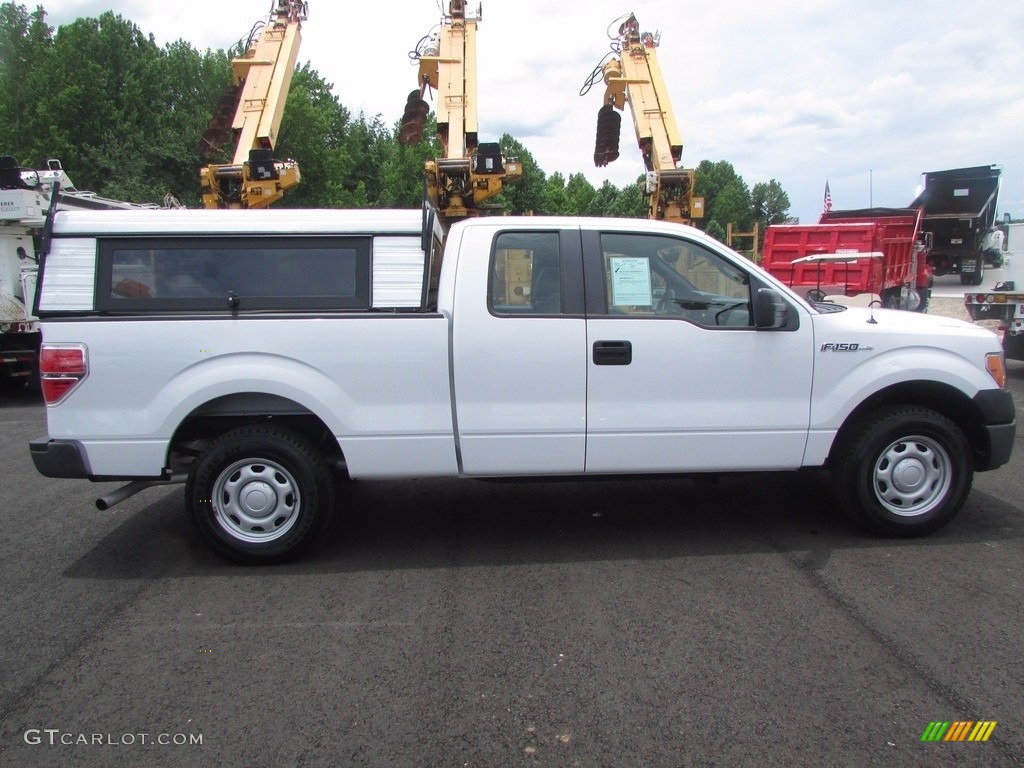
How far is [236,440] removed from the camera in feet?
14.2

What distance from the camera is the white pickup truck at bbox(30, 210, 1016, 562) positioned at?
13.8 feet

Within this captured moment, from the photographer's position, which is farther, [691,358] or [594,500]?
[594,500]

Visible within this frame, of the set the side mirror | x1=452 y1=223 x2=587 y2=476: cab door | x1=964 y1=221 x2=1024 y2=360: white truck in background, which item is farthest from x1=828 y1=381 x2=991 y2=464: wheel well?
x1=964 y1=221 x2=1024 y2=360: white truck in background

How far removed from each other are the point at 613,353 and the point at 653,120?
9.78 m

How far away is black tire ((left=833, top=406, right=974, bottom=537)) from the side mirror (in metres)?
0.89

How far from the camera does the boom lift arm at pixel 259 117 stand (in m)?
11.9

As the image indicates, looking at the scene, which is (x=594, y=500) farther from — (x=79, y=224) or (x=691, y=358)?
(x=79, y=224)

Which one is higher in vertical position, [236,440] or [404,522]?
[236,440]

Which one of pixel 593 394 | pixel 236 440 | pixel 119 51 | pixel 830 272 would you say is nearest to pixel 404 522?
pixel 236 440

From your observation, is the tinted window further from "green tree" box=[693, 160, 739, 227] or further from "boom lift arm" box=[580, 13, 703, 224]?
"green tree" box=[693, 160, 739, 227]

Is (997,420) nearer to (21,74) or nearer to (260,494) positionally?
(260,494)

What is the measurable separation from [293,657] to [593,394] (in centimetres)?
215

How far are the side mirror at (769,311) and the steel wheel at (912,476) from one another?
1091 mm

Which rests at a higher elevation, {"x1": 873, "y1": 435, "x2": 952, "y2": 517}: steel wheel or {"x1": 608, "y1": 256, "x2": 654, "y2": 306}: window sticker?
{"x1": 608, "y1": 256, "x2": 654, "y2": 306}: window sticker
